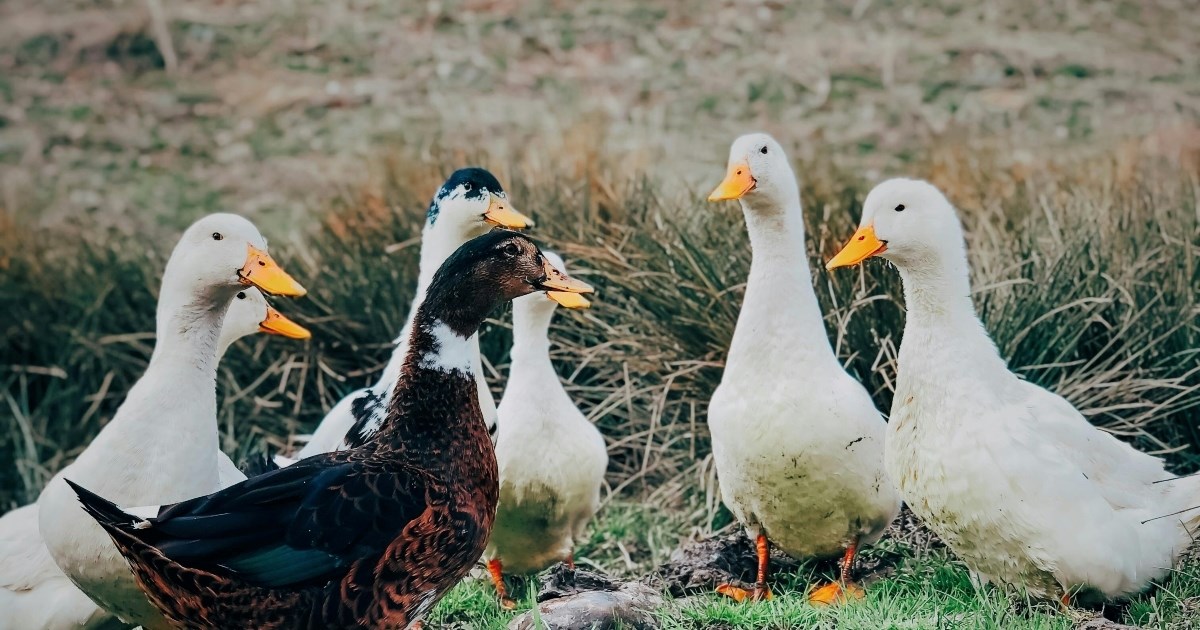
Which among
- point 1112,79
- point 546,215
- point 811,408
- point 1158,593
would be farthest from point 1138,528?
point 1112,79

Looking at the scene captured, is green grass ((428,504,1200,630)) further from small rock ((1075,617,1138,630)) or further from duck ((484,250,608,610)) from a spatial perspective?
duck ((484,250,608,610))

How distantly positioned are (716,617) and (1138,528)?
1283 mm

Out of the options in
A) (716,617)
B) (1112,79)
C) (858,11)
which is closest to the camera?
(716,617)

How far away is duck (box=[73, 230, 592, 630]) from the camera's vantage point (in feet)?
11.1

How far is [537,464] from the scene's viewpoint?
4.76m

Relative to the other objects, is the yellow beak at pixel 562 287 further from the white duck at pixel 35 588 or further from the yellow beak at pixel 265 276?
the white duck at pixel 35 588

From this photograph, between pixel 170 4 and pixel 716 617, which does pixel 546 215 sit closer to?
pixel 716 617

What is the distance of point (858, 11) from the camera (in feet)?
37.9

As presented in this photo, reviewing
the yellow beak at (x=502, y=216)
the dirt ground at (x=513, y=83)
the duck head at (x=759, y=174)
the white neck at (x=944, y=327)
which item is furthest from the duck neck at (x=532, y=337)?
the dirt ground at (x=513, y=83)

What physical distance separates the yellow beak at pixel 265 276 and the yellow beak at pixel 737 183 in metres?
1.41

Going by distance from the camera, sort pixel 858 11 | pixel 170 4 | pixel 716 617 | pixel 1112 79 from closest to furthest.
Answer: pixel 716 617
pixel 1112 79
pixel 858 11
pixel 170 4

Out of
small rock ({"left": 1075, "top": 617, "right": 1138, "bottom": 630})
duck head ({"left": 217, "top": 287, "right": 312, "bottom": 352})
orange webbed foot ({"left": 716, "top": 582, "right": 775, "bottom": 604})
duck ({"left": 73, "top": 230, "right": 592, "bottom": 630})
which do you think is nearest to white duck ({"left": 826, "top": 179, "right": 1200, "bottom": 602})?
small rock ({"left": 1075, "top": 617, "right": 1138, "bottom": 630})

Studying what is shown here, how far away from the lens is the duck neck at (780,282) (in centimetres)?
460

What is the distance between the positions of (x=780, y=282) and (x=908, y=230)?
549 millimetres
